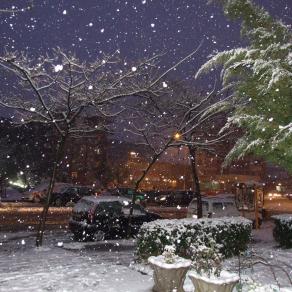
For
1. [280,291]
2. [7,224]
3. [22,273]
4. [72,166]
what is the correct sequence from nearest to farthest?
[280,291] < [22,273] < [7,224] < [72,166]

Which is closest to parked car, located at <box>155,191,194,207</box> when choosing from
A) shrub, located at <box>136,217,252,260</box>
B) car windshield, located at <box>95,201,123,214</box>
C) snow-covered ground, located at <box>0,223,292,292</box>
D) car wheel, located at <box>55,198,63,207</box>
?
car wheel, located at <box>55,198,63,207</box>

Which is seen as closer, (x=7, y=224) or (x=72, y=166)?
(x=7, y=224)

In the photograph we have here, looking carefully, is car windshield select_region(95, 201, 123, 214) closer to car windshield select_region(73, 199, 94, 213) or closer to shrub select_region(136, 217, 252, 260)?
car windshield select_region(73, 199, 94, 213)

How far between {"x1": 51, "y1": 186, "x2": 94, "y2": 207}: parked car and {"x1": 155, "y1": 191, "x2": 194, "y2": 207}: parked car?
5.88 metres

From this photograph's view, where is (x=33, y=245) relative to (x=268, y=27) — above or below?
below

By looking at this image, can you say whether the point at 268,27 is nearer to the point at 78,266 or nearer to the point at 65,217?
the point at 78,266

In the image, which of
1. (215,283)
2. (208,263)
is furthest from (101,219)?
(215,283)

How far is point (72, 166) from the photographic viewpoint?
158 feet

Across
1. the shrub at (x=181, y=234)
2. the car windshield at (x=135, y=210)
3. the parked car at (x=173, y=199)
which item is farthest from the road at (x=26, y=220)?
the parked car at (x=173, y=199)

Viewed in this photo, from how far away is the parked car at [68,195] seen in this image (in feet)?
112

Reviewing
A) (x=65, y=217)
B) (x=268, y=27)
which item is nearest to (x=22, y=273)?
(x=268, y=27)

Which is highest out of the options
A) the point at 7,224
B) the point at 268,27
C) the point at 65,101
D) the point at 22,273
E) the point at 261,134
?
the point at 268,27

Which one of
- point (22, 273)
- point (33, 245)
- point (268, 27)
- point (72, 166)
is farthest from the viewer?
point (72, 166)

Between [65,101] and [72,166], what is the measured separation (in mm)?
34024
